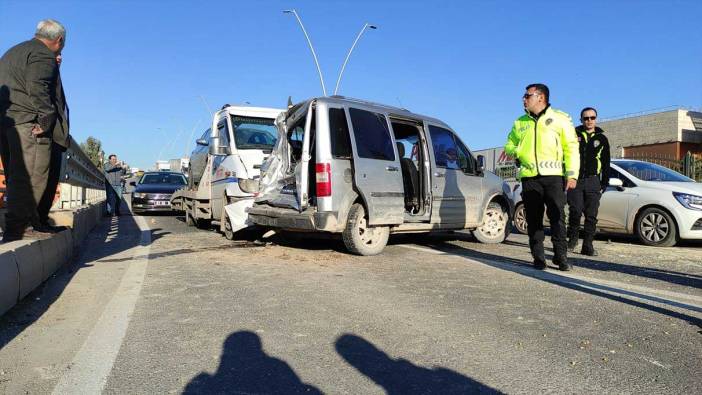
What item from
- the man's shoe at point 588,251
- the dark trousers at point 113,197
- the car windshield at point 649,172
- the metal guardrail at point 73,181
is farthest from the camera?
the dark trousers at point 113,197

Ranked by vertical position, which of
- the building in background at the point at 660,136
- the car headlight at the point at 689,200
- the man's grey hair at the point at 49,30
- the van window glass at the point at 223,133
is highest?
the building in background at the point at 660,136

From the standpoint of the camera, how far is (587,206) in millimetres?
7430

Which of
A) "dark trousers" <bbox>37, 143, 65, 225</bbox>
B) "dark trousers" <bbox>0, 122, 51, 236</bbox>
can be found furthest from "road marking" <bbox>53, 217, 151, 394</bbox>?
"dark trousers" <bbox>37, 143, 65, 225</bbox>

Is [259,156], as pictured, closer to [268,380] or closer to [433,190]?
[433,190]

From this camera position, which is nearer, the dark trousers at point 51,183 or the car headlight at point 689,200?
the dark trousers at point 51,183

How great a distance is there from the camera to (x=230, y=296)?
4.55m

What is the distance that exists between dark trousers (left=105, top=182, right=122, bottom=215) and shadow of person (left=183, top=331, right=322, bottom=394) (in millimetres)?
13505

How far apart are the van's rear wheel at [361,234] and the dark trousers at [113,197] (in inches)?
423

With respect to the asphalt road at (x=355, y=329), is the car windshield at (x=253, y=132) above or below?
above

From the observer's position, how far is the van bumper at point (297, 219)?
646cm

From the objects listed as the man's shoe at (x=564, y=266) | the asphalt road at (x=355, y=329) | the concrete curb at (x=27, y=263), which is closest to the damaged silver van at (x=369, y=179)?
the asphalt road at (x=355, y=329)

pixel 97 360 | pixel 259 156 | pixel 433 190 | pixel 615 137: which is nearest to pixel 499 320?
pixel 97 360

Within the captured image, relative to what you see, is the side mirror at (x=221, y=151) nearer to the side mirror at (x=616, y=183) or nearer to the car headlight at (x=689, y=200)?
the side mirror at (x=616, y=183)

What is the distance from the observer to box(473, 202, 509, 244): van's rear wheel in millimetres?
8688
